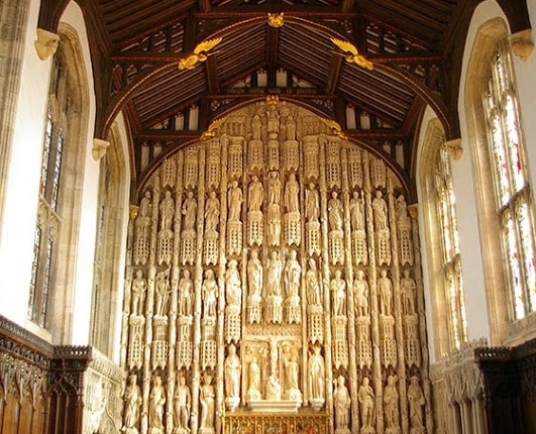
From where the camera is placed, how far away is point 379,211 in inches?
760

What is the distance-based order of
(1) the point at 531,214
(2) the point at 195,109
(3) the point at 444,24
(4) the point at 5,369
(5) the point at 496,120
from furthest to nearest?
(2) the point at 195,109, (3) the point at 444,24, (5) the point at 496,120, (1) the point at 531,214, (4) the point at 5,369

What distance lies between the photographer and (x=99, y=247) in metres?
17.1

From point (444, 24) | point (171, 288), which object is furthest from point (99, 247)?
point (444, 24)

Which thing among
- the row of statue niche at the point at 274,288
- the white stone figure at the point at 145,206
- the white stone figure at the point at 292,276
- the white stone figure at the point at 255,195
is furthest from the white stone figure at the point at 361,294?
the white stone figure at the point at 145,206

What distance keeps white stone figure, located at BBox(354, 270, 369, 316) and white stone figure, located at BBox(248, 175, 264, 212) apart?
10.8ft

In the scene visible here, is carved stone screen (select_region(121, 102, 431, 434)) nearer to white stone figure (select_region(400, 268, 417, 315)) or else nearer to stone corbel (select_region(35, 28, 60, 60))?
white stone figure (select_region(400, 268, 417, 315))

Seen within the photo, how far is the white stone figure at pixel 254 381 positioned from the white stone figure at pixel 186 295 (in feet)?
6.89

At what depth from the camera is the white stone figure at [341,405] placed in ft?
56.9

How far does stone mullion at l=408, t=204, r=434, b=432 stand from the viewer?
17.5 metres

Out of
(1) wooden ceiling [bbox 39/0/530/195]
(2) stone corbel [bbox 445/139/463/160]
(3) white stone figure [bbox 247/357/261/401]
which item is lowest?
(3) white stone figure [bbox 247/357/261/401]

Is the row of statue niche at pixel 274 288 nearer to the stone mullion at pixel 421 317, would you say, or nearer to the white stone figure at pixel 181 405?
the stone mullion at pixel 421 317

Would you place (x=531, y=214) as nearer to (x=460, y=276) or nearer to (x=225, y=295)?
(x=460, y=276)

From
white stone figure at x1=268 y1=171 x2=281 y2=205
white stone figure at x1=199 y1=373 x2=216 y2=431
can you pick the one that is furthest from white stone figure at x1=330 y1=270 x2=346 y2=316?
white stone figure at x1=199 y1=373 x2=216 y2=431

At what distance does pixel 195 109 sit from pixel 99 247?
505 centimetres
